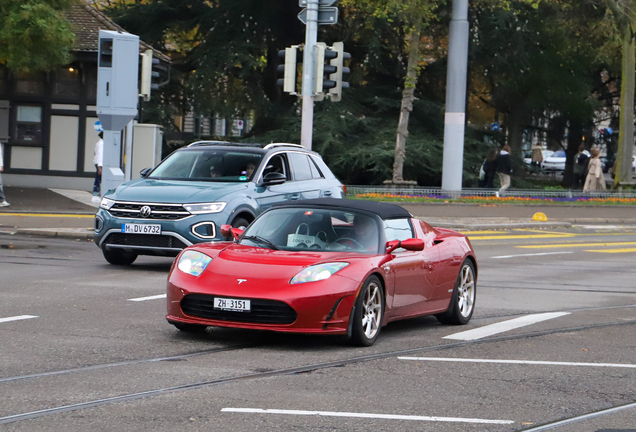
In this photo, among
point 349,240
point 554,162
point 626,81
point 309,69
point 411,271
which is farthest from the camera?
point 554,162

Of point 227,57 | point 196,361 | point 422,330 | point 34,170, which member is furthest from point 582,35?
point 196,361

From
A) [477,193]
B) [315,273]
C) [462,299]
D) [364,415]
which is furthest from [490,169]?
[364,415]

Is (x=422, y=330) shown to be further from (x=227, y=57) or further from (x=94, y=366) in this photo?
(x=227, y=57)

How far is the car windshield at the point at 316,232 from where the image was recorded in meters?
9.19

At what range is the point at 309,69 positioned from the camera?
853 inches

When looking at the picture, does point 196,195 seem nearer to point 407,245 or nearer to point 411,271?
point 411,271

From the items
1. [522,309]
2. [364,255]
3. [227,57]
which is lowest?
[522,309]

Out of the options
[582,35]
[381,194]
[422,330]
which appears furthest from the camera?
[582,35]

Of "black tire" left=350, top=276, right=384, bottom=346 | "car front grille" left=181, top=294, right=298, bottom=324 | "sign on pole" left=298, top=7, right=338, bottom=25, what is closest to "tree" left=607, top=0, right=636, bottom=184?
"sign on pole" left=298, top=7, right=338, bottom=25

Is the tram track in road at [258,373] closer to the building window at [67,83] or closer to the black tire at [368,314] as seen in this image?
the black tire at [368,314]

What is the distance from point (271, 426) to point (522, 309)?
6432 millimetres

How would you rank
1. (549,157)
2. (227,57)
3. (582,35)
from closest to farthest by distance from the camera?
1. (227,57)
2. (582,35)
3. (549,157)

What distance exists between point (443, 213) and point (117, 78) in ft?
38.6

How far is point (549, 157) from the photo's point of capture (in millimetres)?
76688
